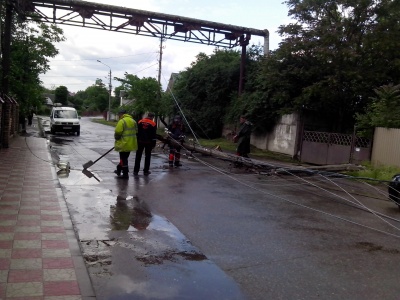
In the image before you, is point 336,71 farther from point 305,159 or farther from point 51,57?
point 51,57

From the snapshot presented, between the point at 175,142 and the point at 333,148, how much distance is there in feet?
23.8

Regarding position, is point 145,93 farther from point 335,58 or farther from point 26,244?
point 26,244

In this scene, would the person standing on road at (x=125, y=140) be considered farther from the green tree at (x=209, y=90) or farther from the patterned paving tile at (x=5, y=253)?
the green tree at (x=209, y=90)

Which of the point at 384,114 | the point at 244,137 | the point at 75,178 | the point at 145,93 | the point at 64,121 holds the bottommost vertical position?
the point at 75,178

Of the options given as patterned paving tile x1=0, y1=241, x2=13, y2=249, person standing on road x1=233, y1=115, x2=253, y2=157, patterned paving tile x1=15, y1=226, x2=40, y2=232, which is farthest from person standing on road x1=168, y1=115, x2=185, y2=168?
patterned paving tile x1=0, y1=241, x2=13, y2=249

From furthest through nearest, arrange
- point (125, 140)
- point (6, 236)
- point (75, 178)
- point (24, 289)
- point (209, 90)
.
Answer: point (209, 90), point (125, 140), point (75, 178), point (6, 236), point (24, 289)

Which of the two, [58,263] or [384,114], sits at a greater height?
[384,114]

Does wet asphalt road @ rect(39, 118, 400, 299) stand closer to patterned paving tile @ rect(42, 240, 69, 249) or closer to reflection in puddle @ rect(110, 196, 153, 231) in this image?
reflection in puddle @ rect(110, 196, 153, 231)

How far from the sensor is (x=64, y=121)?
2867 cm

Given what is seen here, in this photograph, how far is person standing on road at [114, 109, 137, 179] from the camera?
10.7m

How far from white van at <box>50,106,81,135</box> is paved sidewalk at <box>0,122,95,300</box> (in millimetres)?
20541

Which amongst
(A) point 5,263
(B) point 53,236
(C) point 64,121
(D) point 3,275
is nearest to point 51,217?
(B) point 53,236

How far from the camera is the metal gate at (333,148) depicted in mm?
15508

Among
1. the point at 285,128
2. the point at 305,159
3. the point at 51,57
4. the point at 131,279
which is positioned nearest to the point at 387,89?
the point at 305,159
